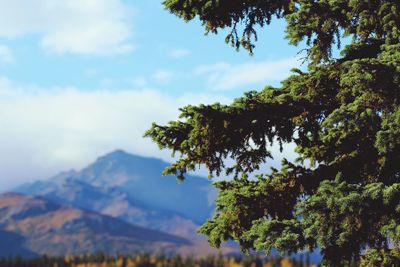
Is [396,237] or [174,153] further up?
[174,153]

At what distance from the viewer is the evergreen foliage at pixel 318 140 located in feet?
32.2

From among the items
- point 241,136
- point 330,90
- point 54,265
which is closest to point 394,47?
point 330,90

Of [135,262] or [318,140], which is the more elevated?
[135,262]

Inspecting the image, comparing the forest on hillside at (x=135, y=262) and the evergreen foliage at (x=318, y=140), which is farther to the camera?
the forest on hillside at (x=135, y=262)

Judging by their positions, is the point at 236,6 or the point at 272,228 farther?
the point at 236,6

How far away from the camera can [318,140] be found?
40.9ft

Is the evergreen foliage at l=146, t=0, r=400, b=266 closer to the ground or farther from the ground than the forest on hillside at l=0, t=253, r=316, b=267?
closer to the ground

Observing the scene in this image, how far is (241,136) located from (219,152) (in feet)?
1.59

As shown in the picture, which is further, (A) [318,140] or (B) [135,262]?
(B) [135,262]

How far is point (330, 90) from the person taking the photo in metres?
12.0

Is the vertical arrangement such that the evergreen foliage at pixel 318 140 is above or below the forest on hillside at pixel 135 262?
below

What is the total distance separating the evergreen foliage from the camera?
9.82 m

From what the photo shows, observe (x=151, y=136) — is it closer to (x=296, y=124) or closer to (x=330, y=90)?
(x=296, y=124)

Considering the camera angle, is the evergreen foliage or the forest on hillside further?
the forest on hillside
